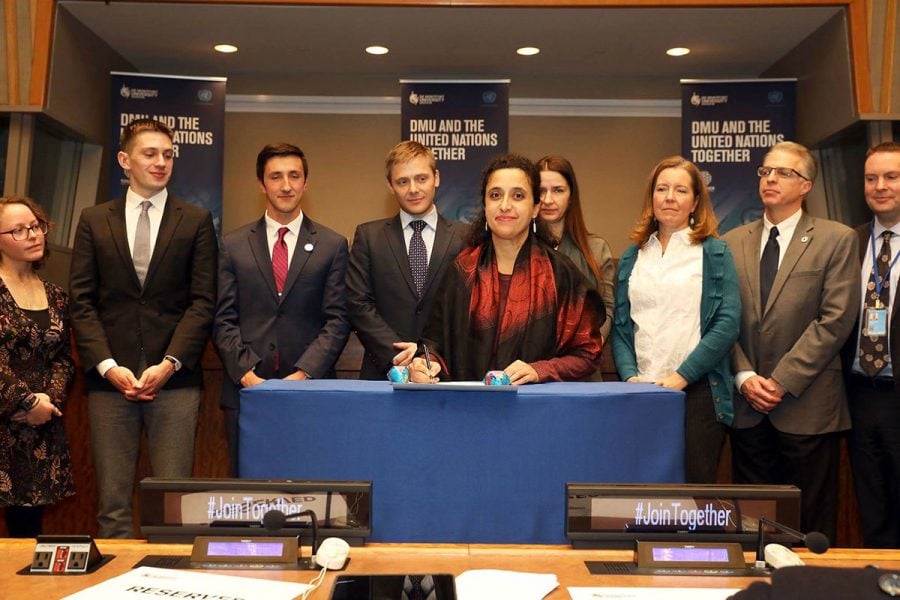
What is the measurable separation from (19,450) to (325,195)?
4.59 meters

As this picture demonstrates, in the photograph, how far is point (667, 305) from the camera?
301 centimetres

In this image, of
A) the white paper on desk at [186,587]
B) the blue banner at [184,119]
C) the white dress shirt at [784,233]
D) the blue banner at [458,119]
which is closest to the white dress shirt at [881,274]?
the white dress shirt at [784,233]

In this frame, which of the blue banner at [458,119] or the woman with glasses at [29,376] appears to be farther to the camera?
the blue banner at [458,119]

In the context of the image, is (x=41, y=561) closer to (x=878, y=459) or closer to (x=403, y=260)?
(x=403, y=260)

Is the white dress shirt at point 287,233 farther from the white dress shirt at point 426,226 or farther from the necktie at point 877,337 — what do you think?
the necktie at point 877,337

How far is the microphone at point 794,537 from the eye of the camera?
139 cm

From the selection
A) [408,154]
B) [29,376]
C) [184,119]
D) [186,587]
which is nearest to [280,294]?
[408,154]

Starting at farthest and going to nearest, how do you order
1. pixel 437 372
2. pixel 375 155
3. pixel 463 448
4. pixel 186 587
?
pixel 375 155
pixel 437 372
pixel 463 448
pixel 186 587

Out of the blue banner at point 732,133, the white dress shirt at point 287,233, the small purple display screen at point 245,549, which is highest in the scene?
the blue banner at point 732,133

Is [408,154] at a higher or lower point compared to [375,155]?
lower

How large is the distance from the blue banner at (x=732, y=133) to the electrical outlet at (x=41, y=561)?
5188 millimetres

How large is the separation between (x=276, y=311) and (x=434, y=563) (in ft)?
6.39

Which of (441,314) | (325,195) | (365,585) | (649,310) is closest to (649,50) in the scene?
(325,195)

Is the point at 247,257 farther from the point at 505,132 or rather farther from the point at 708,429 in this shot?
the point at 505,132
